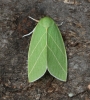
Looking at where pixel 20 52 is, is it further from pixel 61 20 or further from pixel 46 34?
pixel 61 20

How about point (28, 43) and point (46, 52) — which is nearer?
point (46, 52)

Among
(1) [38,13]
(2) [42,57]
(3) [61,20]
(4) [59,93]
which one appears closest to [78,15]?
(3) [61,20]

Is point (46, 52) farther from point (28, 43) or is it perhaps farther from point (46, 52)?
point (28, 43)

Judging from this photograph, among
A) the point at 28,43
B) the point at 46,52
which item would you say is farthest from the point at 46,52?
the point at 28,43
